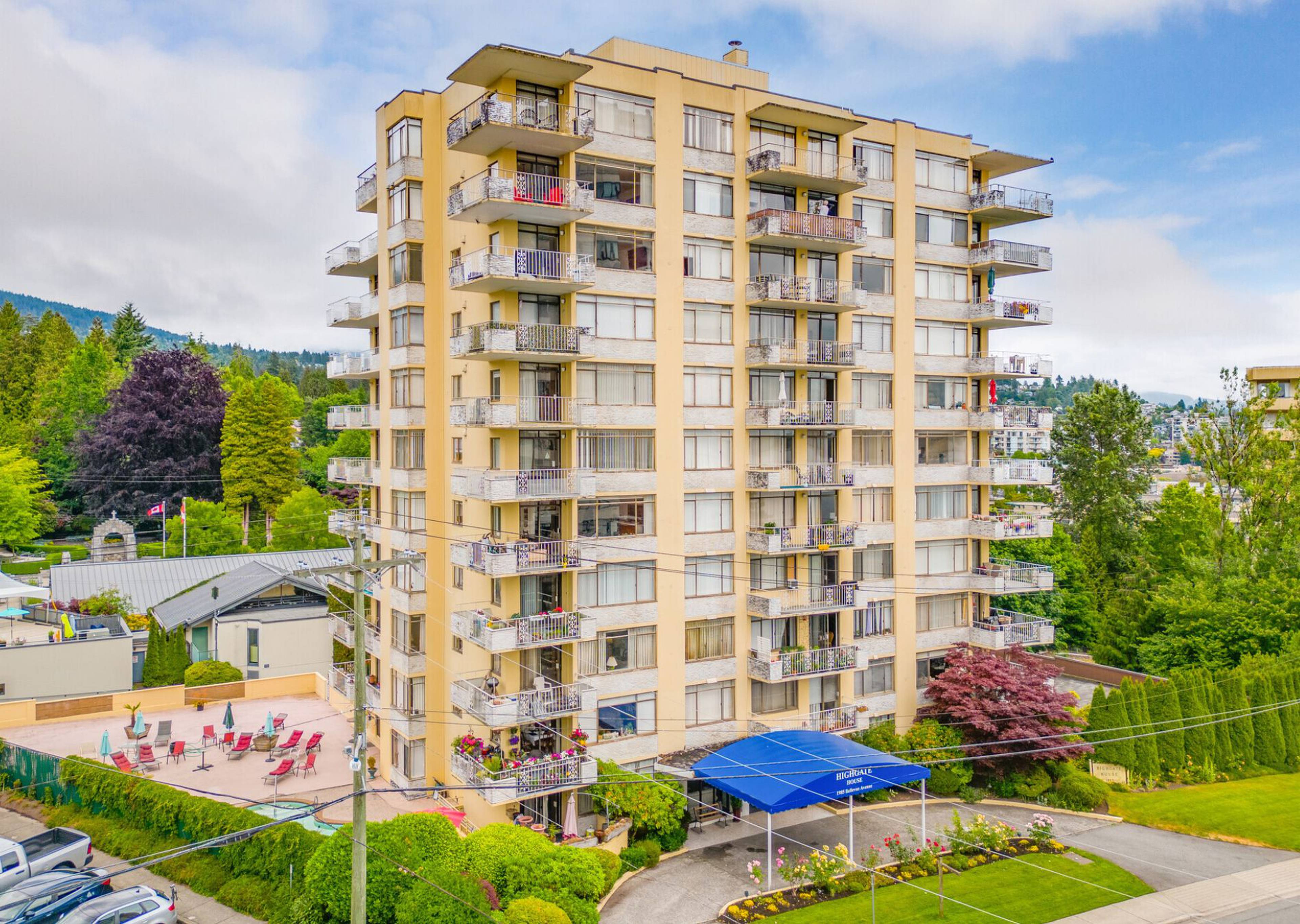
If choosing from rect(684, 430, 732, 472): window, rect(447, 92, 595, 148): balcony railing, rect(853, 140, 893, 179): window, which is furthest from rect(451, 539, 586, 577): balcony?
rect(853, 140, 893, 179): window

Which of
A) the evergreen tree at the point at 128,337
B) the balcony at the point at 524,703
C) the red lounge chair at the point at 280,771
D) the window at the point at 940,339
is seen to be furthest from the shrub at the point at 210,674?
the evergreen tree at the point at 128,337

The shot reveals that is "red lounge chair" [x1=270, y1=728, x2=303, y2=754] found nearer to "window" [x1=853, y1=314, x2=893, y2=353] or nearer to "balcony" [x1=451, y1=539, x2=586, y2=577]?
"balcony" [x1=451, y1=539, x2=586, y2=577]

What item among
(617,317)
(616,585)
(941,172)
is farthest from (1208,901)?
(941,172)

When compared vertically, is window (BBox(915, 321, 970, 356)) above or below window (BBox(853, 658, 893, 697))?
above

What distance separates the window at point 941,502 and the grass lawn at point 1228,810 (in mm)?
Result: 12484

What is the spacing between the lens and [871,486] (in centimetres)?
3850

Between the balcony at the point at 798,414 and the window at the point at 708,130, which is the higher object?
the window at the point at 708,130

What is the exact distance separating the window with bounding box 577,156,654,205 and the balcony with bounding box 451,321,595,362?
5.06 metres

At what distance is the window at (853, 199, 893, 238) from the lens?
126 ft

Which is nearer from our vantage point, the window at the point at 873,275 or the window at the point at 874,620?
the window at the point at 874,620

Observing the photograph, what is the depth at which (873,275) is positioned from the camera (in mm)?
39062

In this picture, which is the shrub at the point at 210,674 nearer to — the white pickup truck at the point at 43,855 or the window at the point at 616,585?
the white pickup truck at the point at 43,855

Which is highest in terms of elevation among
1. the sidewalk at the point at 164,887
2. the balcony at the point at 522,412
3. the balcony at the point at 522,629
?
the balcony at the point at 522,412

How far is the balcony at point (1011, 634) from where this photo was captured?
3959 centimetres
